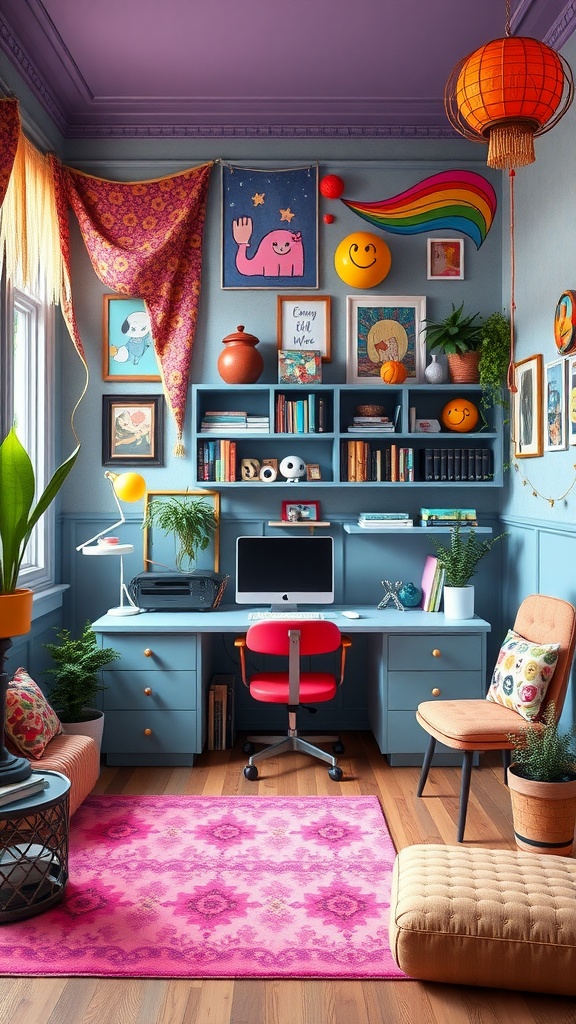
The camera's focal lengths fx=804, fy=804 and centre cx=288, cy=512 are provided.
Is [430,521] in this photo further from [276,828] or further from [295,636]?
[276,828]

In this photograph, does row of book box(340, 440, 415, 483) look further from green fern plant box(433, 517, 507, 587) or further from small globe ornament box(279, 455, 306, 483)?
green fern plant box(433, 517, 507, 587)

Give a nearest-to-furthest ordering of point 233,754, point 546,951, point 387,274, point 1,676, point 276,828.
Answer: point 546,951 < point 1,676 < point 276,828 < point 233,754 < point 387,274

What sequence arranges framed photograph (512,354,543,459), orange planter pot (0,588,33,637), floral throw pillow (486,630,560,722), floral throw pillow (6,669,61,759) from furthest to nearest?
1. framed photograph (512,354,543,459)
2. floral throw pillow (486,630,560,722)
3. floral throw pillow (6,669,61,759)
4. orange planter pot (0,588,33,637)

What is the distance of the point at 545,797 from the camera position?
9.12 ft

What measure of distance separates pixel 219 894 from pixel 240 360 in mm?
2556

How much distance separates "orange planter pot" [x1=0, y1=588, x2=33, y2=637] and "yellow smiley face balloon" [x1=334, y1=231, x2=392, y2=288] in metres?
2.55

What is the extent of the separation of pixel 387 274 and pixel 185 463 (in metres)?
1.51

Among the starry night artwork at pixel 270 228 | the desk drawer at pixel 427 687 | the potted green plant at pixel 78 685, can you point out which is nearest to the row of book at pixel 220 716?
the potted green plant at pixel 78 685


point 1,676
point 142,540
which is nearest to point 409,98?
point 142,540

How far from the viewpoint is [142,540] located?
174 inches

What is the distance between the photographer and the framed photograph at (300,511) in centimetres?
437

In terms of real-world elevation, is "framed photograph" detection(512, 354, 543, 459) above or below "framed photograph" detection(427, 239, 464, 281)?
below

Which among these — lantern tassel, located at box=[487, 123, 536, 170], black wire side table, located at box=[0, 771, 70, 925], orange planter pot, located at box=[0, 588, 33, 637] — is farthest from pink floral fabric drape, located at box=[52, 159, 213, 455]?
black wire side table, located at box=[0, 771, 70, 925]

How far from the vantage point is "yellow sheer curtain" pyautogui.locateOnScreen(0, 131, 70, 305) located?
3.52m
